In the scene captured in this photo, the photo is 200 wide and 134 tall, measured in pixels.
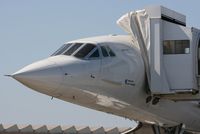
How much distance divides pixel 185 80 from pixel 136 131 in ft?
22.4

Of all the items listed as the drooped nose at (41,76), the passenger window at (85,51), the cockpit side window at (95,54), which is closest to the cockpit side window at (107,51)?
the cockpit side window at (95,54)

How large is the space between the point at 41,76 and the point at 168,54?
4929mm

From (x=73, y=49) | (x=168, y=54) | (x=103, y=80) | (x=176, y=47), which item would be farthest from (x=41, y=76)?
(x=176, y=47)

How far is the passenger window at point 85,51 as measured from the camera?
54.6ft

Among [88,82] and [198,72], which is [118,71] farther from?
[198,72]

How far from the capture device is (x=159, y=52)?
58.6 feet

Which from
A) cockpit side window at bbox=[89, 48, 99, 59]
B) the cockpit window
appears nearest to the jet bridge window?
cockpit side window at bbox=[89, 48, 99, 59]

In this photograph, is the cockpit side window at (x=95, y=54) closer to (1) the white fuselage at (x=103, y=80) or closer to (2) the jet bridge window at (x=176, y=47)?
(1) the white fuselage at (x=103, y=80)

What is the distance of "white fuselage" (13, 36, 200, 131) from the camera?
50.4 ft

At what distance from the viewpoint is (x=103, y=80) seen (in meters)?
16.7

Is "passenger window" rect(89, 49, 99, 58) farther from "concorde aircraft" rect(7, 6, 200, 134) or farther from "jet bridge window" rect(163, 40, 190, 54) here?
"jet bridge window" rect(163, 40, 190, 54)

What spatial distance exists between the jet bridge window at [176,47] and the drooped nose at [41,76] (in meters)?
4.29

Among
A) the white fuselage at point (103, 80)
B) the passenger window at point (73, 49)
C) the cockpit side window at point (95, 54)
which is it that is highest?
the passenger window at point (73, 49)

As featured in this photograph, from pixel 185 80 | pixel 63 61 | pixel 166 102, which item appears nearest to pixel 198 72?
pixel 185 80
